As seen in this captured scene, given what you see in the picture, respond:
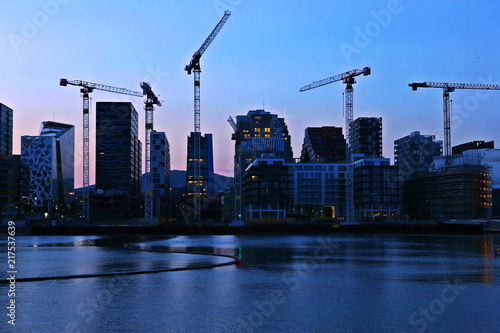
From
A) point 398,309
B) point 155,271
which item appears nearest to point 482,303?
point 398,309

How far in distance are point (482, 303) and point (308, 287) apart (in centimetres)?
999

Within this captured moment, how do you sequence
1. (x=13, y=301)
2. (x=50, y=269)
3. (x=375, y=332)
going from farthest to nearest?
(x=50, y=269)
(x=13, y=301)
(x=375, y=332)

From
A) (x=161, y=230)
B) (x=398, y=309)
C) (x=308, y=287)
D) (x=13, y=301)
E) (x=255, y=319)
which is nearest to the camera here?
(x=255, y=319)

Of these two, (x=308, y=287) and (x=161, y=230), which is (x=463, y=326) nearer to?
(x=308, y=287)

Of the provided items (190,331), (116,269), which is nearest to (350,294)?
(190,331)

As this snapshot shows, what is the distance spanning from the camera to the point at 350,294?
95.7 ft

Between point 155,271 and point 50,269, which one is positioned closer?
point 155,271

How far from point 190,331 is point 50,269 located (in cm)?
2631

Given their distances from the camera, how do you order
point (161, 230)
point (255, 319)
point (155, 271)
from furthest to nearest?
point (161, 230), point (155, 271), point (255, 319)

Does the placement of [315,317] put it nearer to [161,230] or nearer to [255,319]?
[255,319]

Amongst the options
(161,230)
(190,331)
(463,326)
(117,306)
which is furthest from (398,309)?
(161,230)

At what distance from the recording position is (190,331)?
20.3m

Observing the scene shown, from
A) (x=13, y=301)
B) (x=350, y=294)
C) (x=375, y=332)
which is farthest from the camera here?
(x=350, y=294)

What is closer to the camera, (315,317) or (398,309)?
(315,317)
